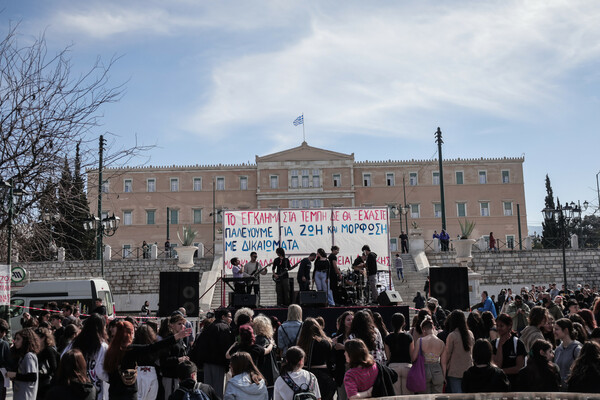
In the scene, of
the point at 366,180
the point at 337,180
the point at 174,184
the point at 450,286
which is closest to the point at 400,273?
the point at 450,286

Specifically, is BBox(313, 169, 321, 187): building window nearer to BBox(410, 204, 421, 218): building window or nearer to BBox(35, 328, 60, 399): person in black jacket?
BBox(410, 204, 421, 218): building window

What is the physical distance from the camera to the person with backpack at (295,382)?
232 inches

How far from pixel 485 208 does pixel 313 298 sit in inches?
2195

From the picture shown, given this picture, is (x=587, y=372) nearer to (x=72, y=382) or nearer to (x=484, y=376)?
(x=484, y=376)

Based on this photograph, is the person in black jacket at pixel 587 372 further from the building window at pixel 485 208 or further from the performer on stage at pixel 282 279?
the building window at pixel 485 208

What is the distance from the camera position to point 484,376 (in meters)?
6.22

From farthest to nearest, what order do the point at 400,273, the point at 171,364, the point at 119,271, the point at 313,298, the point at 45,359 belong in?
the point at 119,271, the point at 400,273, the point at 313,298, the point at 45,359, the point at 171,364

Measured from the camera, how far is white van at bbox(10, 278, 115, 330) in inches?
883

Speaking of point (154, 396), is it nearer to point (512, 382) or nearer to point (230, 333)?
point (230, 333)

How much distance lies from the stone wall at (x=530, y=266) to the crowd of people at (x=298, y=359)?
2685 centimetres

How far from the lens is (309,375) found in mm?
5996

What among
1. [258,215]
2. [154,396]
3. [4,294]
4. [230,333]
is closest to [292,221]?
[258,215]

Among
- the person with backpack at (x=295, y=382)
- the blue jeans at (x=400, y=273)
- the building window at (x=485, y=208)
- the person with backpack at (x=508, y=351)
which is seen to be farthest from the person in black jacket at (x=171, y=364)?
the building window at (x=485, y=208)

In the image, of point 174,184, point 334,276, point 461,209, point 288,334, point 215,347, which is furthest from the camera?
point 174,184
